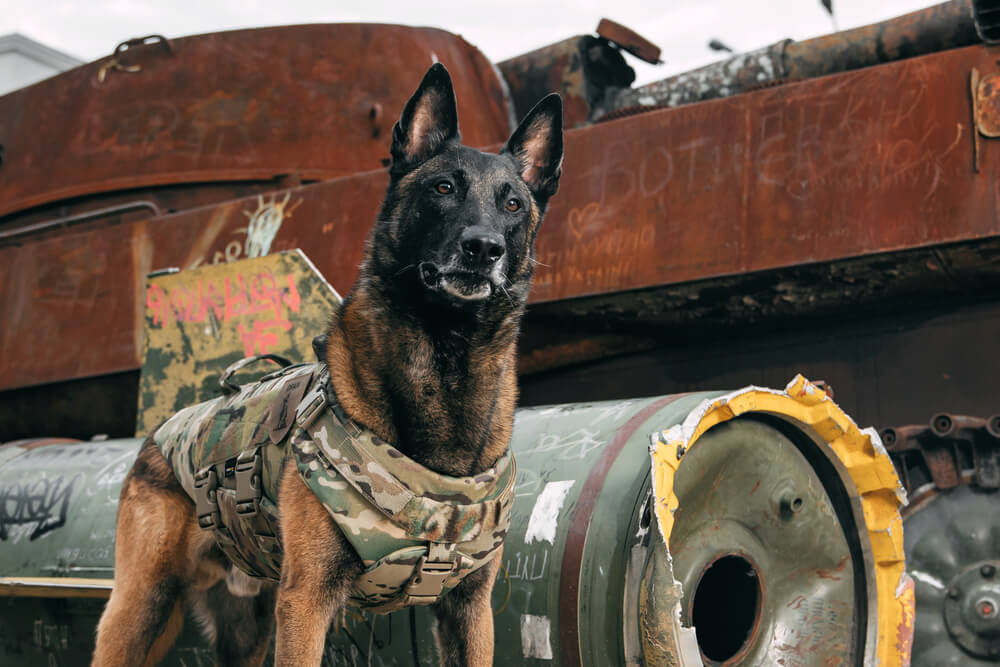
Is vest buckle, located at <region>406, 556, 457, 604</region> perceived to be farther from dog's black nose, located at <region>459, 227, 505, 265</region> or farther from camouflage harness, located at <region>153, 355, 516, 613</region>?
dog's black nose, located at <region>459, 227, 505, 265</region>

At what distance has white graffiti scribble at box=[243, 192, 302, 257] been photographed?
6.85 metres

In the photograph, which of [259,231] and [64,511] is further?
[259,231]

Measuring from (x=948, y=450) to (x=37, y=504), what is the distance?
4.52 meters

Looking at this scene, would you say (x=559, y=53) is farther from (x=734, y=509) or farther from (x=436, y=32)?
(x=734, y=509)

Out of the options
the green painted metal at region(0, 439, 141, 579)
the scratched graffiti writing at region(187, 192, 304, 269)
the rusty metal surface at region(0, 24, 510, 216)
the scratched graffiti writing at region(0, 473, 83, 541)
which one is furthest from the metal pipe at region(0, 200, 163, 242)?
the scratched graffiti writing at region(0, 473, 83, 541)

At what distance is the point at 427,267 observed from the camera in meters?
2.80

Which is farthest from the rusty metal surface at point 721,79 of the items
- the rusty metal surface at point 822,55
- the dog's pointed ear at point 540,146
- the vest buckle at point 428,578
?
the vest buckle at point 428,578

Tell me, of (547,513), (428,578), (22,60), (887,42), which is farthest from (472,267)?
(22,60)

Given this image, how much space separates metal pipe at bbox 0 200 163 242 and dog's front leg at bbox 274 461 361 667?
5312mm

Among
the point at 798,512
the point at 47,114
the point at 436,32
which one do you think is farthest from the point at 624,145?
the point at 47,114

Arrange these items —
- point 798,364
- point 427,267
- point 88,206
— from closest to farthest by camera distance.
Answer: point 427,267, point 798,364, point 88,206

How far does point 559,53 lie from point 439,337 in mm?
5187

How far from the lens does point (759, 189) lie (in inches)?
208

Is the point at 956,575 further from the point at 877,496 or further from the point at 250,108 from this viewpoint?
the point at 250,108
